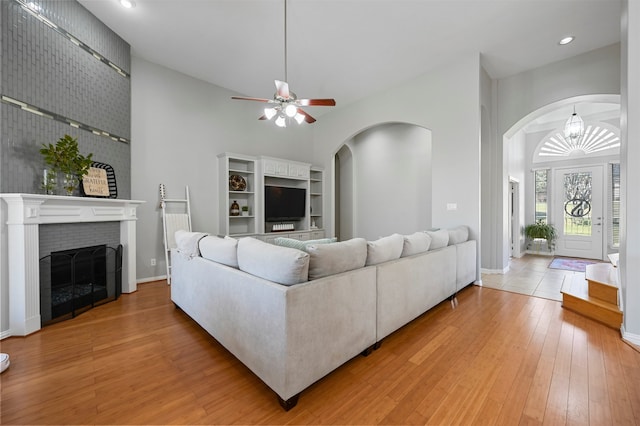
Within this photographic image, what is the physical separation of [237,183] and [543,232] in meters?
7.19

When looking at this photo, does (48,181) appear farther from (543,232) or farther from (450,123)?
(543,232)

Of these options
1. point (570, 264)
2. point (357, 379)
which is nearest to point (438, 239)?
point (357, 379)

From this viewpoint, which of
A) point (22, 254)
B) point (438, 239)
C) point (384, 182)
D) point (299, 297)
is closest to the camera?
point (299, 297)

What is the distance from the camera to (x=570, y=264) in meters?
5.32

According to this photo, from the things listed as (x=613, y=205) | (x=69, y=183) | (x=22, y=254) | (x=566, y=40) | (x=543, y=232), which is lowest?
(x=543, y=232)

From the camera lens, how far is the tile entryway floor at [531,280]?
3.61m

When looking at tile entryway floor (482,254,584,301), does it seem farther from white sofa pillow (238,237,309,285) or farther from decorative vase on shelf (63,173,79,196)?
decorative vase on shelf (63,173,79,196)

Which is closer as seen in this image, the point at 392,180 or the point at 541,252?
the point at 392,180

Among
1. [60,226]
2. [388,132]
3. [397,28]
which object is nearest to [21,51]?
[60,226]

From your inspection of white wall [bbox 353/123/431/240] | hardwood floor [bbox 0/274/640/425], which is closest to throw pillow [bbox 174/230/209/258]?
hardwood floor [bbox 0/274/640/425]

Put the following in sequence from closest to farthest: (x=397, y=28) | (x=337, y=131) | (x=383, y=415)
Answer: (x=383, y=415) < (x=397, y=28) < (x=337, y=131)

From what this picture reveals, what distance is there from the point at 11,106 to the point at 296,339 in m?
3.28

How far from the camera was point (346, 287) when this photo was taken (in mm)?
1810

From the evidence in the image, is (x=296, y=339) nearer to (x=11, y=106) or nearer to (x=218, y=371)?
(x=218, y=371)
